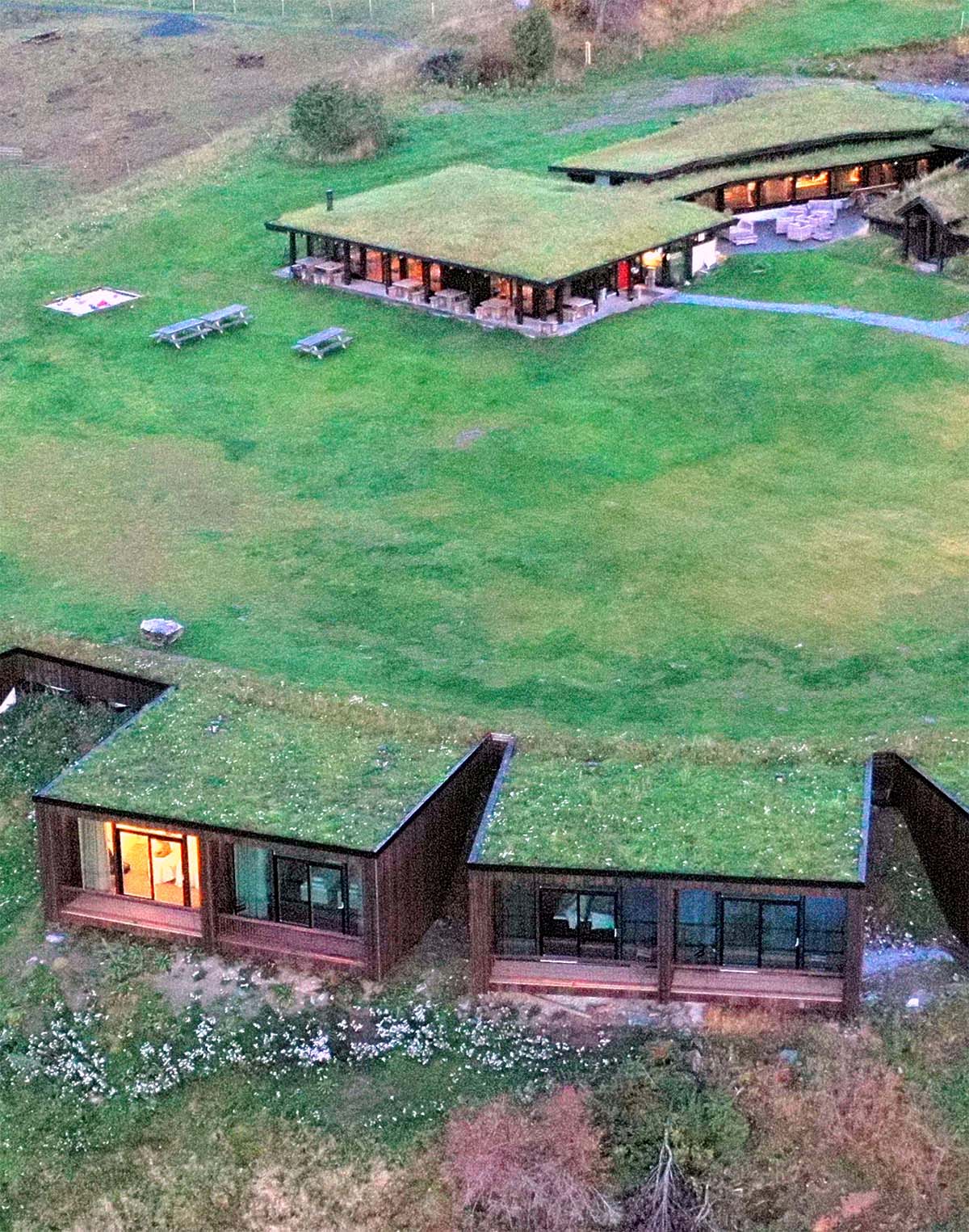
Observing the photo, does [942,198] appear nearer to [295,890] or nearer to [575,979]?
[575,979]

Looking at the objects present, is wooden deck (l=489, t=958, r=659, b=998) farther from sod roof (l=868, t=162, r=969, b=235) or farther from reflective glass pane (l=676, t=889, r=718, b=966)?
sod roof (l=868, t=162, r=969, b=235)

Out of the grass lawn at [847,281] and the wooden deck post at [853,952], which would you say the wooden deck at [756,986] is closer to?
the wooden deck post at [853,952]

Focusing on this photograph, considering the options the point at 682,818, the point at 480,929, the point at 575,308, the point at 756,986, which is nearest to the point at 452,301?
the point at 575,308

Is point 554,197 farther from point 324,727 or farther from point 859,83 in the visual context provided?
point 324,727

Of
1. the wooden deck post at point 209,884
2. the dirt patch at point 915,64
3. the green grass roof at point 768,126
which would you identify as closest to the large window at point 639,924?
the wooden deck post at point 209,884

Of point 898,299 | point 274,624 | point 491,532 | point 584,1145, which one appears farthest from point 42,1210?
point 898,299

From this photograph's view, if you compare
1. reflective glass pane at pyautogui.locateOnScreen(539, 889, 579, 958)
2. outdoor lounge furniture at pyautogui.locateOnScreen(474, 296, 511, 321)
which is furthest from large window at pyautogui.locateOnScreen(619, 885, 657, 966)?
outdoor lounge furniture at pyautogui.locateOnScreen(474, 296, 511, 321)
